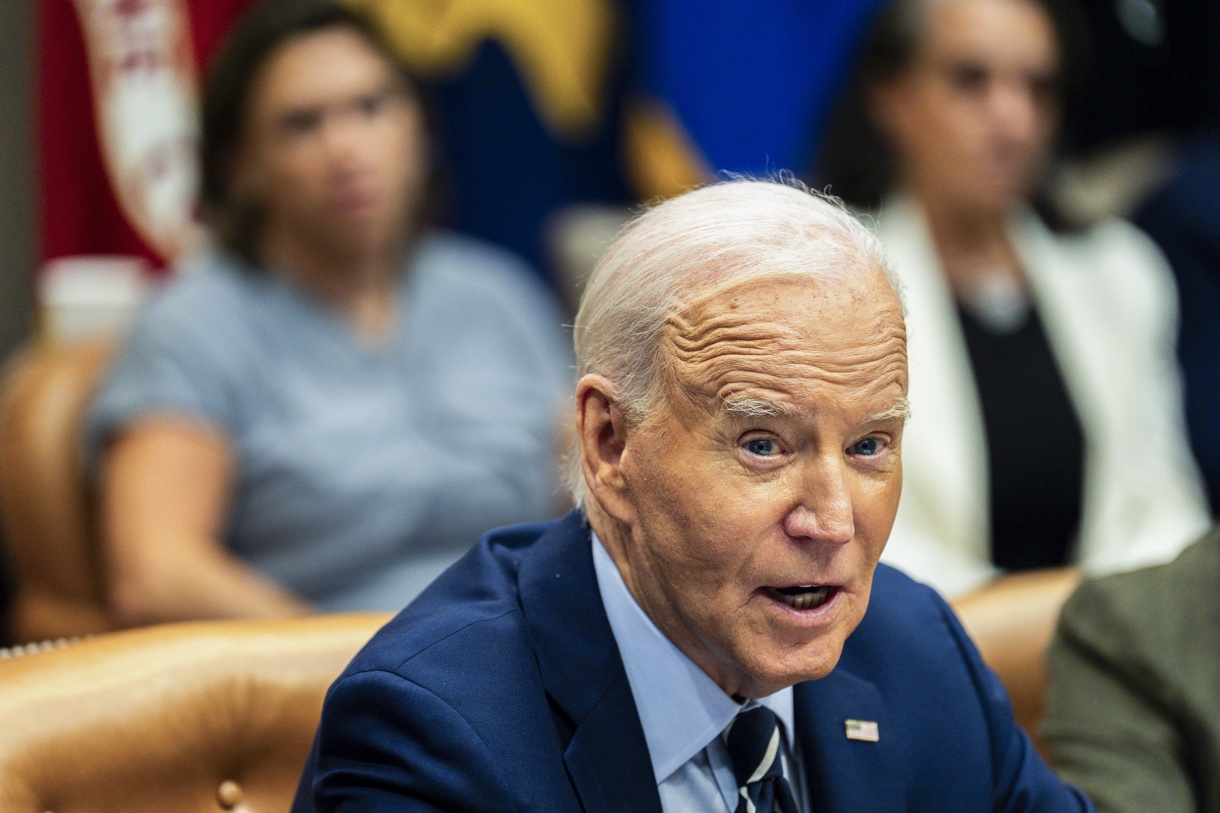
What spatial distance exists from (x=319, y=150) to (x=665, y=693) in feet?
5.74

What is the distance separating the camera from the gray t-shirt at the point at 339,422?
8.49ft

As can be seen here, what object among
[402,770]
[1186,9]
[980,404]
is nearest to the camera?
[402,770]

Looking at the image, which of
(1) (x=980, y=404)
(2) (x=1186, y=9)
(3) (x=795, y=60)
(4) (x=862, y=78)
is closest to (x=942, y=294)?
(1) (x=980, y=404)

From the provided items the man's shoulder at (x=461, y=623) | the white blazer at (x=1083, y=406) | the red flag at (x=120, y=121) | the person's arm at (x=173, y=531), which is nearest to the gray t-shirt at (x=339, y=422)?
the person's arm at (x=173, y=531)

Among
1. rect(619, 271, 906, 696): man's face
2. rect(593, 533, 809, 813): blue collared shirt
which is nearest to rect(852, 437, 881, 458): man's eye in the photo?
rect(619, 271, 906, 696): man's face

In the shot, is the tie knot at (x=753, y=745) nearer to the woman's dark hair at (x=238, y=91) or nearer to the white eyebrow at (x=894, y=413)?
the white eyebrow at (x=894, y=413)

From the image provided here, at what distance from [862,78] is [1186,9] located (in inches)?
42.9

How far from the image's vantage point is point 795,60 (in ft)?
12.3

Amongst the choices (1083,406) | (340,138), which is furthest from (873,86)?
(340,138)

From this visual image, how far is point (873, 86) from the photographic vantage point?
3.18 meters

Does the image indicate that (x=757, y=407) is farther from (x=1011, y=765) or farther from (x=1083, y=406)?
(x=1083, y=406)

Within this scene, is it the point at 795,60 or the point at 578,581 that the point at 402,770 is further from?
the point at 795,60

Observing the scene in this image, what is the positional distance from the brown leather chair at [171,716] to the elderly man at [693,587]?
19 centimetres

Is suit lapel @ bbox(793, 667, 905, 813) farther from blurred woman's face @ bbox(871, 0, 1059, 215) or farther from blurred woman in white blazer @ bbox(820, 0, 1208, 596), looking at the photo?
blurred woman's face @ bbox(871, 0, 1059, 215)
